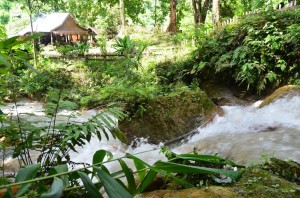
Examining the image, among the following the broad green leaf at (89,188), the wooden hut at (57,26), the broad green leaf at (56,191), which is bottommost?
the broad green leaf at (89,188)

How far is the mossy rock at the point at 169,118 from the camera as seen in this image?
232 inches

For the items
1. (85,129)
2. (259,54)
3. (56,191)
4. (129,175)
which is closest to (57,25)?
(259,54)

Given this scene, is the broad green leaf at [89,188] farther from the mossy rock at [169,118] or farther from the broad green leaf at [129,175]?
the mossy rock at [169,118]

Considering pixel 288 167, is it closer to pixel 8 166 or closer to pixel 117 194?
pixel 117 194

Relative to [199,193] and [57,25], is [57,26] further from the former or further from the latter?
[199,193]

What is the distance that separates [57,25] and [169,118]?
22.9 metres

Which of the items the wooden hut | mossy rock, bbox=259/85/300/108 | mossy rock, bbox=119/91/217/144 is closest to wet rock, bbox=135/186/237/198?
mossy rock, bbox=119/91/217/144

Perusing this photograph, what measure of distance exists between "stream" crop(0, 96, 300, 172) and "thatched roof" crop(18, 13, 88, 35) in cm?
2168

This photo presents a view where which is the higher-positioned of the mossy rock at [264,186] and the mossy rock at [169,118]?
the mossy rock at [264,186]

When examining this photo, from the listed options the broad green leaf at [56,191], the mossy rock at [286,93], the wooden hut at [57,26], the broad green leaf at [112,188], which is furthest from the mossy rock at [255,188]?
the wooden hut at [57,26]

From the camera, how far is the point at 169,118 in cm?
601

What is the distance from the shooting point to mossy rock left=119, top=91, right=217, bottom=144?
5.89m

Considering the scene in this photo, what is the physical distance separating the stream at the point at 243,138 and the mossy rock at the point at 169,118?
0.71ft

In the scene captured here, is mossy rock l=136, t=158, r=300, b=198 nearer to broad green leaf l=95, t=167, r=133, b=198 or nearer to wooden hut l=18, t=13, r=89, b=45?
broad green leaf l=95, t=167, r=133, b=198
